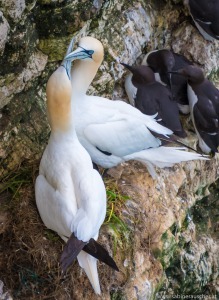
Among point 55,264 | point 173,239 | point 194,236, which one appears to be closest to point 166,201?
point 173,239

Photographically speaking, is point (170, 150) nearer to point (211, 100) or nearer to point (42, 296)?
point (211, 100)

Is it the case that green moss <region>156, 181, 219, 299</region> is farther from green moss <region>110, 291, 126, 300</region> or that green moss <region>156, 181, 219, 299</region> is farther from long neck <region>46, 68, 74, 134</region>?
long neck <region>46, 68, 74, 134</region>

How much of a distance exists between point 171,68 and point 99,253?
255 centimetres

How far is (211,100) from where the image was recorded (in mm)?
6496

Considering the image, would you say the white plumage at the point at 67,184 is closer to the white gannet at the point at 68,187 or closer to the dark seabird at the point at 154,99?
the white gannet at the point at 68,187

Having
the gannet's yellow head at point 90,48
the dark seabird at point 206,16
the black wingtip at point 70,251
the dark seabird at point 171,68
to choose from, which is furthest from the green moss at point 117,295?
the dark seabird at point 206,16

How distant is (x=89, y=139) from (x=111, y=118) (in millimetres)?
246

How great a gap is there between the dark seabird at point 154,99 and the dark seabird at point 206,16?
83 cm

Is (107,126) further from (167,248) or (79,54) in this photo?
(167,248)

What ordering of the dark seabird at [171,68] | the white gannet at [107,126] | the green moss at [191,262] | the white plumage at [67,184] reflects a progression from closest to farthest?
the white plumage at [67,184] → the white gannet at [107,126] → the green moss at [191,262] → the dark seabird at [171,68]

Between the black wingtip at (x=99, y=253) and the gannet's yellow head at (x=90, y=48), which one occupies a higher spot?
the gannet's yellow head at (x=90, y=48)

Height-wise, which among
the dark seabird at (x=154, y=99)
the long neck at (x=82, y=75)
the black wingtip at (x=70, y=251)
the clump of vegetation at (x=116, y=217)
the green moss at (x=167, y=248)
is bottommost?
the green moss at (x=167, y=248)

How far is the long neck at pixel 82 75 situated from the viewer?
17.5 feet

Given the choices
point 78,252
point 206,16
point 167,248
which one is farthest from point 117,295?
point 206,16
